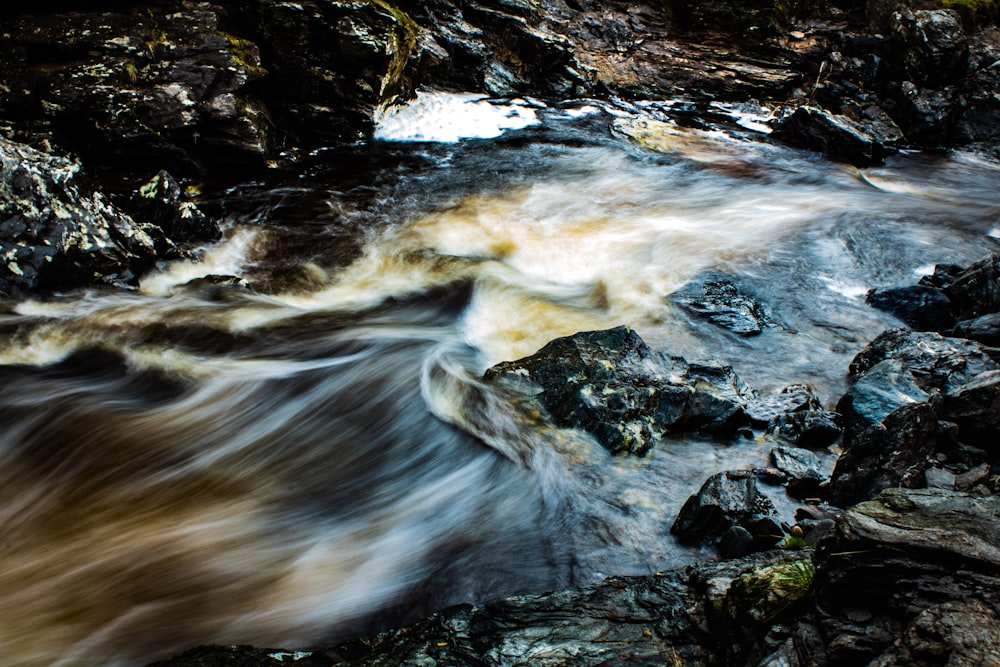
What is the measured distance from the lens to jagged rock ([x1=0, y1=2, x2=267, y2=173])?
28.5 feet

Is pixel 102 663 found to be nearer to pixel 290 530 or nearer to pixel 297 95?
pixel 290 530

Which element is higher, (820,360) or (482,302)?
(820,360)

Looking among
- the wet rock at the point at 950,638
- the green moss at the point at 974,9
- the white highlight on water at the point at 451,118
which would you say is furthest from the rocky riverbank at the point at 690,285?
the white highlight on water at the point at 451,118

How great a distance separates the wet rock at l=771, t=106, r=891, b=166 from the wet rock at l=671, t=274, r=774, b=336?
643cm

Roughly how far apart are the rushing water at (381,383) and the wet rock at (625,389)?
0.19 m

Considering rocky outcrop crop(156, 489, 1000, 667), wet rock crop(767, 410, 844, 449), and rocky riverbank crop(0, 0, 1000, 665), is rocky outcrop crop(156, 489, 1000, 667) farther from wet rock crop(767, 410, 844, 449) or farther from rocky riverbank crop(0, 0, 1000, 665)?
wet rock crop(767, 410, 844, 449)

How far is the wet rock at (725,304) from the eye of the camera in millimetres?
7039

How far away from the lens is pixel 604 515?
4.45 metres

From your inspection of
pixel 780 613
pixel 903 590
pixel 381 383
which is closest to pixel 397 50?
pixel 381 383

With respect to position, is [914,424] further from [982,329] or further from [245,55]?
[245,55]

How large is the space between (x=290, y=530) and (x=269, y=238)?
4.89 meters

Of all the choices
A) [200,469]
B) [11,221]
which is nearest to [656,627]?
[200,469]

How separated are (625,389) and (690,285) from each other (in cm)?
315

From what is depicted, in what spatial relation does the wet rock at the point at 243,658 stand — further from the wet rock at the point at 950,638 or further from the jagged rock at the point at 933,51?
the jagged rock at the point at 933,51
